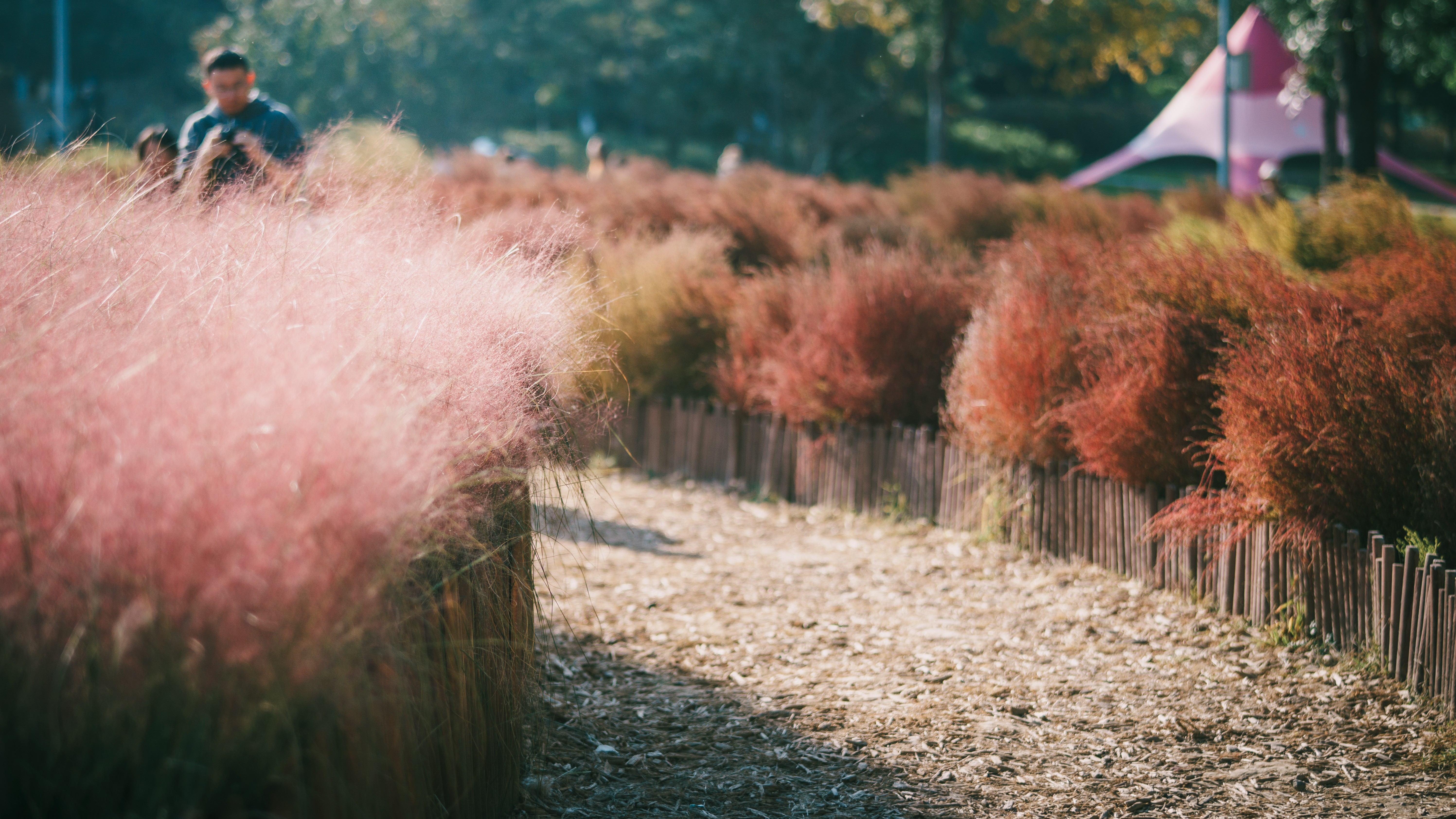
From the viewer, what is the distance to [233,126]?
5320mm

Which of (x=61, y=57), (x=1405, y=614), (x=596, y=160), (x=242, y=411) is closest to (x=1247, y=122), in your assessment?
(x=596, y=160)

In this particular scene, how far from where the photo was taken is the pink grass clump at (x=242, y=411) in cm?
171

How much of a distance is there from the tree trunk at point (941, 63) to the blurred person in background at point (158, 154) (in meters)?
14.5

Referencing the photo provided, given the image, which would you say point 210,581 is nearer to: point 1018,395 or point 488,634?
point 488,634

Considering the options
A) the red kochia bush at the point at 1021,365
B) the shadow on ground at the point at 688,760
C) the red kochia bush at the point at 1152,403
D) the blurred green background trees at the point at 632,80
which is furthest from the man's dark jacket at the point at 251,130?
the blurred green background trees at the point at 632,80

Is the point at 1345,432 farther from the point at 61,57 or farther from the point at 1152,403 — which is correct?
the point at 61,57

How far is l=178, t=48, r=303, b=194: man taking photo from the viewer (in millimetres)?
4695

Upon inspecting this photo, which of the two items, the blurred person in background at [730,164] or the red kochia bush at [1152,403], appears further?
the blurred person in background at [730,164]

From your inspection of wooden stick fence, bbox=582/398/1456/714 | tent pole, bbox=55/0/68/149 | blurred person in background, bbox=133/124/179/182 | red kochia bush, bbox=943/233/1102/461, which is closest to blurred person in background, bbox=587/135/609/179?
blurred person in background, bbox=133/124/179/182

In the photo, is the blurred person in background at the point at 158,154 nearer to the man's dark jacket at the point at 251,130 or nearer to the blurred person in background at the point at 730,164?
the man's dark jacket at the point at 251,130

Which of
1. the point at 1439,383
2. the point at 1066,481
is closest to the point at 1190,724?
the point at 1439,383

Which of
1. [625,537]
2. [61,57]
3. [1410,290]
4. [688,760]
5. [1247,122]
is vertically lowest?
[688,760]

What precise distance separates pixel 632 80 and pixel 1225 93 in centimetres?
2663

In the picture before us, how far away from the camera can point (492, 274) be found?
322 cm
